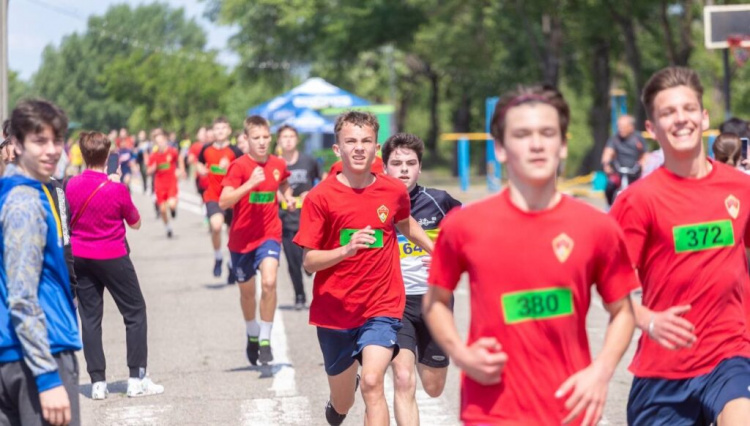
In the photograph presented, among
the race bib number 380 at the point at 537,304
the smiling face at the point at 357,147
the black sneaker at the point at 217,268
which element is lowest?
the black sneaker at the point at 217,268

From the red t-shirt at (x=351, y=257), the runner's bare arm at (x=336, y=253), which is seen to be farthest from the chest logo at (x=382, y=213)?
the runner's bare arm at (x=336, y=253)

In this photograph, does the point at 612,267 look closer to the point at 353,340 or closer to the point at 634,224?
the point at 634,224

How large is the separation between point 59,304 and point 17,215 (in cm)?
38

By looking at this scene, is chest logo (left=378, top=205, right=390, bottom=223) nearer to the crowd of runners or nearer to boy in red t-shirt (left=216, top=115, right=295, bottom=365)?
the crowd of runners

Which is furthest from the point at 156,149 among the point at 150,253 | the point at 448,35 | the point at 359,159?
the point at 448,35

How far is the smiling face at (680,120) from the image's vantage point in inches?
214

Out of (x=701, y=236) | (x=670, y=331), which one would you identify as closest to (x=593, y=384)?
(x=670, y=331)

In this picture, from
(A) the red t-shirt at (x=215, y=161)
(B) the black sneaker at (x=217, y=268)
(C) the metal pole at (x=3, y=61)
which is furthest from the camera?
(C) the metal pole at (x=3, y=61)

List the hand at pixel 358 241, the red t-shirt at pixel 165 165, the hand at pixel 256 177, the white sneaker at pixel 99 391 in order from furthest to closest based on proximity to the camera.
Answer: the red t-shirt at pixel 165 165 → the hand at pixel 256 177 → the white sneaker at pixel 99 391 → the hand at pixel 358 241

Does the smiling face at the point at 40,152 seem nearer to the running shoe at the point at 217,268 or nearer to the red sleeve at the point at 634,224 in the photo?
the red sleeve at the point at 634,224

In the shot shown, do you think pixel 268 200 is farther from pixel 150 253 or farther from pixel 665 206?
pixel 150 253

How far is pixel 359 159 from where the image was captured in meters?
7.44

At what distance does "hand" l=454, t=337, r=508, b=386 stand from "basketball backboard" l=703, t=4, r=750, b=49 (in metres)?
15.7

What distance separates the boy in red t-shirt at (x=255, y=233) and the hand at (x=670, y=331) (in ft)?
21.1
